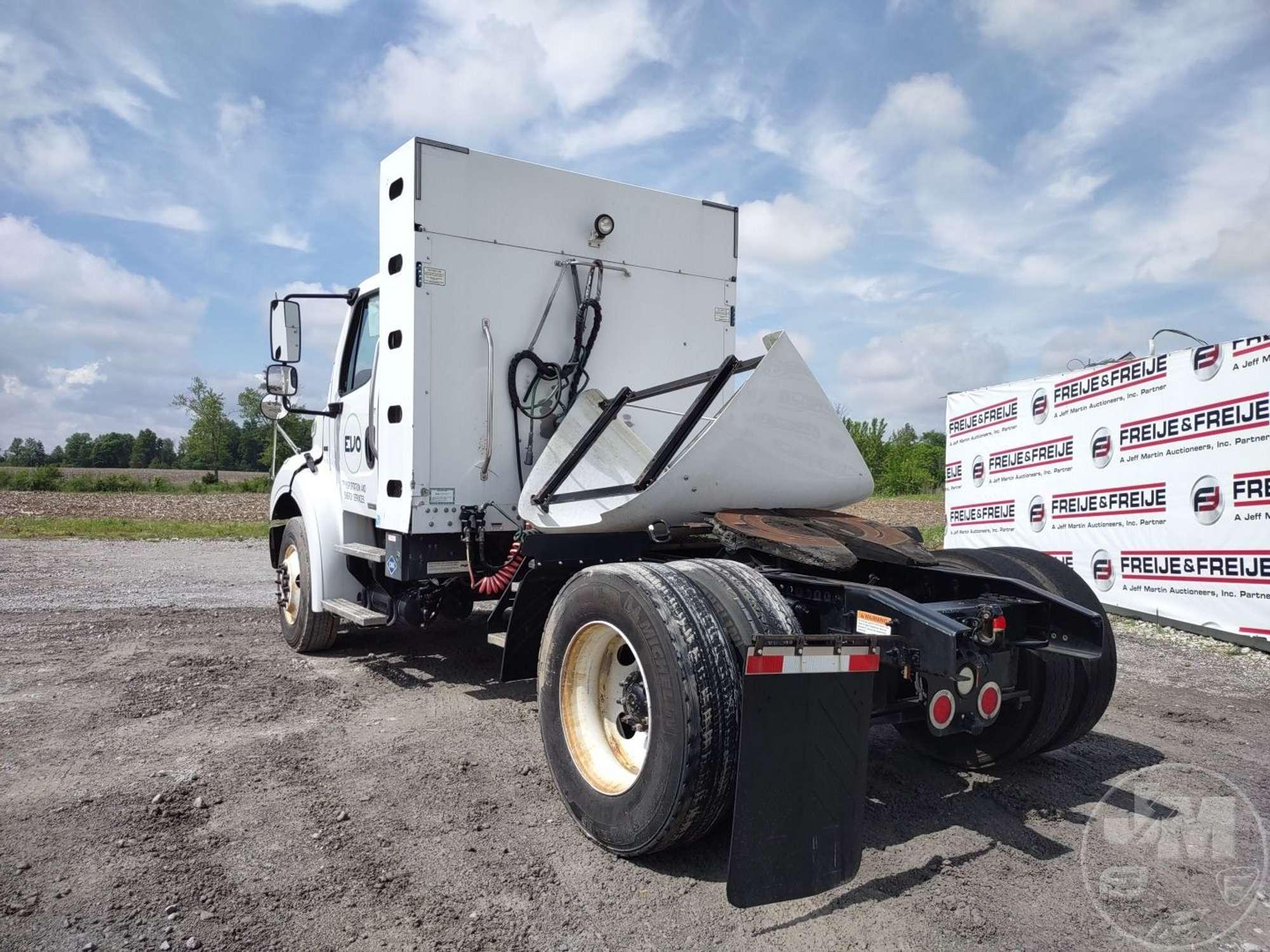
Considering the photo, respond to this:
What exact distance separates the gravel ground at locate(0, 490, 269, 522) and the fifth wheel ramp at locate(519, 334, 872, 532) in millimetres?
23205

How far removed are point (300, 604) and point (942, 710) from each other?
536 centimetres

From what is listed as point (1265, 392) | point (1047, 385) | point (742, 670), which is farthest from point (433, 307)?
point (1047, 385)

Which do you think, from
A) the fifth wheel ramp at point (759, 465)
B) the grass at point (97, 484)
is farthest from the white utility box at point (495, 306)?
the grass at point (97, 484)

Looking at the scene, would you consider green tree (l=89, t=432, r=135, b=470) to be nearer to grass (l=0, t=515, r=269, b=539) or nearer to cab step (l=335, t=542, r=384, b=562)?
grass (l=0, t=515, r=269, b=539)

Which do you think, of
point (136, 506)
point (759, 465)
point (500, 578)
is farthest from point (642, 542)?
point (136, 506)

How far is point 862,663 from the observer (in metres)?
2.96

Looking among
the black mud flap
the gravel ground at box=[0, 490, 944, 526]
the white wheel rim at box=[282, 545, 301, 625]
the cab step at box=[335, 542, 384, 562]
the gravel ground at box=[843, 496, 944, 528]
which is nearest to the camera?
the black mud flap

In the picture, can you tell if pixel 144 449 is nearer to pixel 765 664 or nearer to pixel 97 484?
pixel 97 484

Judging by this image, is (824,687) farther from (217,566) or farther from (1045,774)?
(217,566)

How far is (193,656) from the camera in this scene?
22.1 ft

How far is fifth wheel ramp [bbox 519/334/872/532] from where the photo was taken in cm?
414

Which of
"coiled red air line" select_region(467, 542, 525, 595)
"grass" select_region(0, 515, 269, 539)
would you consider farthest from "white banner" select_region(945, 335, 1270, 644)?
"grass" select_region(0, 515, 269, 539)

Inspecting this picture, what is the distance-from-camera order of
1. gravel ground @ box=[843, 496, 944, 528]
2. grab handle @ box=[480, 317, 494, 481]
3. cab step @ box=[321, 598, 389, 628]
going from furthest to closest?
gravel ground @ box=[843, 496, 944, 528]
cab step @ box=[321, 598, 389, 628]
grab handle @ box=[480, 317, 494, 481]

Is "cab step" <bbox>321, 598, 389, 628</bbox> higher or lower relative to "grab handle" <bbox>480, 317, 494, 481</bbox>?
lower
